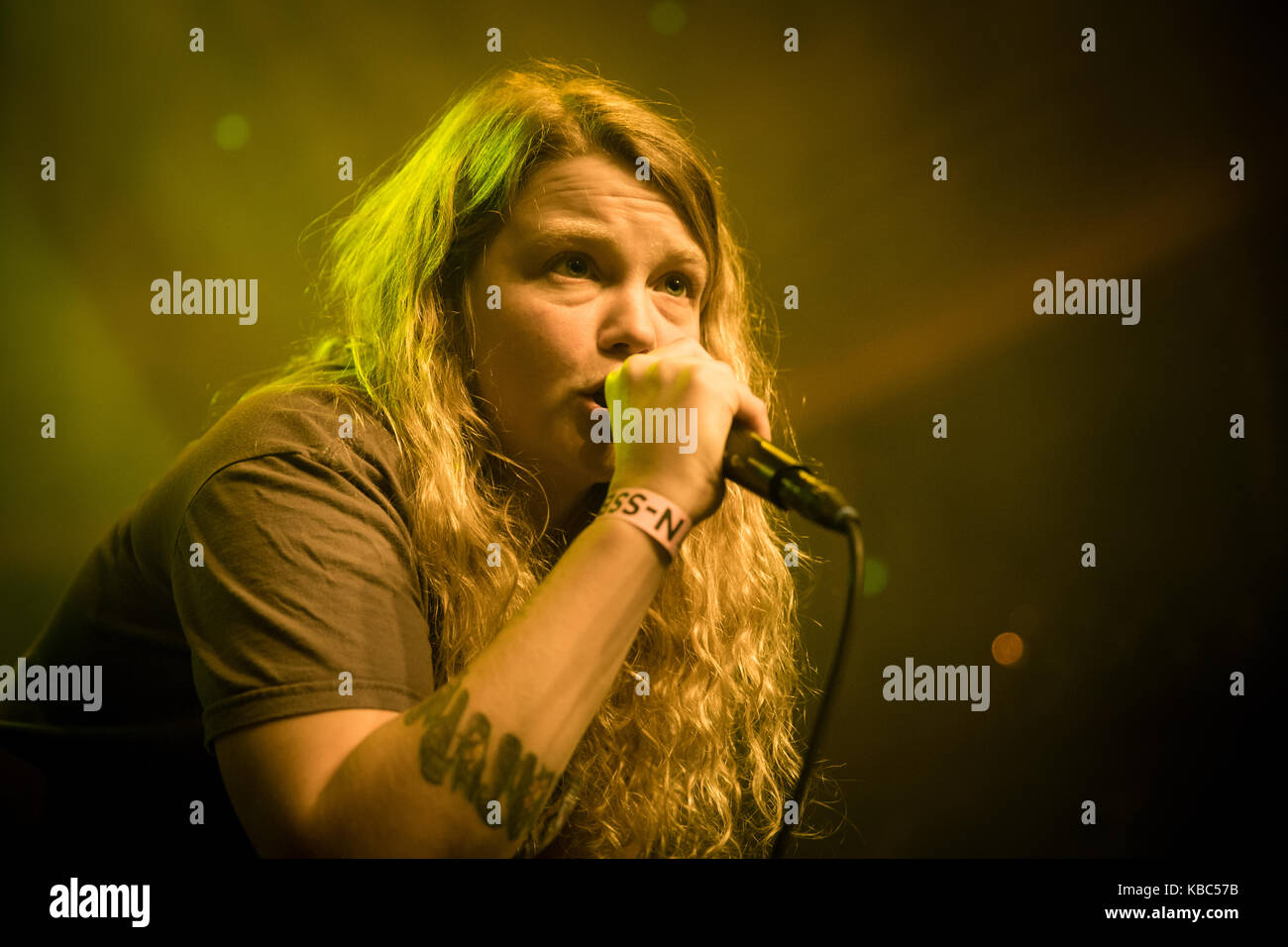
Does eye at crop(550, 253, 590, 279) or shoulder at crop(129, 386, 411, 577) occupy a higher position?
eye at crop(550, 253, 590, 279)

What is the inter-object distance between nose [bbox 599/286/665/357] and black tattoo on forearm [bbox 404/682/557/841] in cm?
51

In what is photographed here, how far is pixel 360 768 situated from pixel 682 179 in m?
0.96

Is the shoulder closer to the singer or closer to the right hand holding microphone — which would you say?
the singer

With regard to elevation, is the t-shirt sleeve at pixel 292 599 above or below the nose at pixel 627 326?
below

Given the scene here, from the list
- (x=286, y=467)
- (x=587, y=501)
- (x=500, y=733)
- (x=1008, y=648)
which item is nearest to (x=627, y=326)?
(x=587, y=501)

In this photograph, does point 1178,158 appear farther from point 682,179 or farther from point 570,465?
point 570,465

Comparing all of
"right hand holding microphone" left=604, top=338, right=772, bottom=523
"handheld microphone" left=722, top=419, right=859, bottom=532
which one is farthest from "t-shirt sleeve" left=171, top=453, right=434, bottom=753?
"handheld microphone" left=722, top=419, right=859, bottom=532

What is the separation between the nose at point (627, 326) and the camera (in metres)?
1.10

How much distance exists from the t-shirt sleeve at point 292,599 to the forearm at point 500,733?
79mm

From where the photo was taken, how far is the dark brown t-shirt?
80 centimetres

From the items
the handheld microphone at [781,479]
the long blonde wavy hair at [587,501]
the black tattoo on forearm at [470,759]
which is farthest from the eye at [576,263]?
the black tattoo on forearm at [470,759]

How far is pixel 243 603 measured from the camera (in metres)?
0.81

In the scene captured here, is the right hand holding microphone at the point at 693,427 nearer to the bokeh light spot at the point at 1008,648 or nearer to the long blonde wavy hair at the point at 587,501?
the long blonde wavy hair at the point at 587,501

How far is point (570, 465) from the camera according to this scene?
45.3 inches
